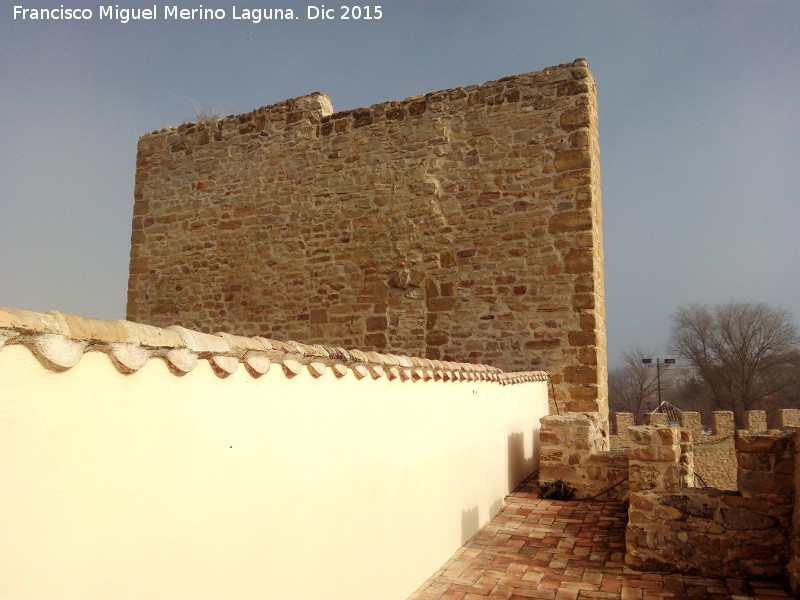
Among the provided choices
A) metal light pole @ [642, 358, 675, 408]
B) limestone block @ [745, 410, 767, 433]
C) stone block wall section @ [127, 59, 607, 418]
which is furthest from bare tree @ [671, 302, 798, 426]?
stone block wall section @ [127, 59, 607, 418]

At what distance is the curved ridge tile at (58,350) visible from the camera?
1466 millimetres

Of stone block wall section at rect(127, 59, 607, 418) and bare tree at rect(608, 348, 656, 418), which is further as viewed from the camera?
bare tree at rect(608, 348, 656, 418)

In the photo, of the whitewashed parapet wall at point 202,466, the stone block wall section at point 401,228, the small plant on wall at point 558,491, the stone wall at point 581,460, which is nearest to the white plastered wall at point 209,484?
the whitewashed parapet wall at point 202,466

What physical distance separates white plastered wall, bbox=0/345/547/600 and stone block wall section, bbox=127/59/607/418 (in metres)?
3.72

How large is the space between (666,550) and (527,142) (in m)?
5.10

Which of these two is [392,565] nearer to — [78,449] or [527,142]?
[78,449]

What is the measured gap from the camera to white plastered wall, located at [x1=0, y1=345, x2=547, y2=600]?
1.47 m

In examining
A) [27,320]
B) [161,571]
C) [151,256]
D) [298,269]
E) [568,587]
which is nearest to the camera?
[27,320]

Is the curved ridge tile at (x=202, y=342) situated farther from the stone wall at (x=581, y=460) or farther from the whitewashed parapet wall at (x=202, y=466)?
the stone wall at (x=581, y=460)

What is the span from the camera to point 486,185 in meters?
7.84

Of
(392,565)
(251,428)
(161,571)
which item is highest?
(251,428)

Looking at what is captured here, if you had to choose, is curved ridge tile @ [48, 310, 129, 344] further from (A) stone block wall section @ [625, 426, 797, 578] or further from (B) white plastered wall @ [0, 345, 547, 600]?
(A) stone block wall section @ [625, 426, 797, 578]

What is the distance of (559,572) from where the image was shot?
3.95m

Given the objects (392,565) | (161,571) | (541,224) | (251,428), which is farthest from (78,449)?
(541,224)
